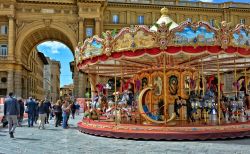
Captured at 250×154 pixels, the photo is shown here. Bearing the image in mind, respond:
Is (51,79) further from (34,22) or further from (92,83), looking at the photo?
(92,83)

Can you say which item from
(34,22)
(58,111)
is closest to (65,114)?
(58,111)

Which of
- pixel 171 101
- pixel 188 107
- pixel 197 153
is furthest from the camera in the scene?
pixel 171 101

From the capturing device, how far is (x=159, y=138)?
37.0 feet

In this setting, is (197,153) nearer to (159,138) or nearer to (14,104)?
(159,138)

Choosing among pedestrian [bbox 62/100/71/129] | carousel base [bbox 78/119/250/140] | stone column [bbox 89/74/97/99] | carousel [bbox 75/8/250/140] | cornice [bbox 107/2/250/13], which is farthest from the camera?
cornice [bbox 107/2/250/13]

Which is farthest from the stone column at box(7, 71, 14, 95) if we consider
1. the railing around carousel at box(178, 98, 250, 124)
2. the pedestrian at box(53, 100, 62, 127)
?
the railing around carousel at box(178, 98, 250, 124)

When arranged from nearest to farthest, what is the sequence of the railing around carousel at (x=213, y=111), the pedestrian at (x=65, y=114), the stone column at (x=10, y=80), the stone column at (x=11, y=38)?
1. the railing around carousel at (x=213, y=111)
2. the pedestrian at (x=65, y=114)
3. the stone column at (x=10, y=80)
4. the stone column at (x=11, y=38)

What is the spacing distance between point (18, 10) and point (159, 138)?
124 ft

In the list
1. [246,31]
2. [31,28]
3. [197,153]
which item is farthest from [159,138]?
[31,28]

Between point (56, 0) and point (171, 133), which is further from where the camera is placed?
point (56, 0)

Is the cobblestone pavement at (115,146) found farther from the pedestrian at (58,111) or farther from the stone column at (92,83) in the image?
the stone column at (92,83)

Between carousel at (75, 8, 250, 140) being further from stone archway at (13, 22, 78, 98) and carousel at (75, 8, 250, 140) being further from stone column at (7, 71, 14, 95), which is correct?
stone archway at (13, 22, 78, 98)

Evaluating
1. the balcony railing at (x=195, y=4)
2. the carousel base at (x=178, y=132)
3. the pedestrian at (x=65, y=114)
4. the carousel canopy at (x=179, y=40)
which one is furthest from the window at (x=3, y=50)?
the carousel base at (x=178, y=132)

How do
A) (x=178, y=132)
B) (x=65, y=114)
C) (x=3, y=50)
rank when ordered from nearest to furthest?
(x=178, y=132) → (x=65, y=114) → (x=3, y=50)
